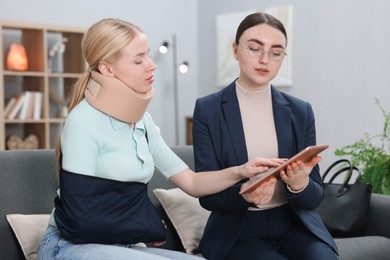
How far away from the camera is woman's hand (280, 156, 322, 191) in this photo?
1.94m

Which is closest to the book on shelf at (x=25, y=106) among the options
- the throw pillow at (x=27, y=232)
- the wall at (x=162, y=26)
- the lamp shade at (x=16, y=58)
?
the lamp shade at (x=16, y=58)

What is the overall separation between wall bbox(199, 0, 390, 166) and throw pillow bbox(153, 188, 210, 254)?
268 cm

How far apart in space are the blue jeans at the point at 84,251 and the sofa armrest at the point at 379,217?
1353 millimetres

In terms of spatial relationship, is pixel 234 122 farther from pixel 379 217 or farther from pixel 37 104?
pixel 37 104

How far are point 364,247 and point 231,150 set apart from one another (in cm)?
93

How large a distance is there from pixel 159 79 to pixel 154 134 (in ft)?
14.1

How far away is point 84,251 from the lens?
1780 millimetres

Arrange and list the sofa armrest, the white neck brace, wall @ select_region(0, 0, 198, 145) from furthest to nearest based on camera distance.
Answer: wall @ select_region(0, 0, 198, 145)
the sofa armrest
the white neck brace

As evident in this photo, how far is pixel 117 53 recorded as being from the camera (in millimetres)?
1913

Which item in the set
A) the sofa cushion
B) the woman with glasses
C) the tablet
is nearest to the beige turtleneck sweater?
the woman with glasses

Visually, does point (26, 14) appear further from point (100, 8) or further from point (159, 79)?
point (159, 79)

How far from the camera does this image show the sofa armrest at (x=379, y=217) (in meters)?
2.95

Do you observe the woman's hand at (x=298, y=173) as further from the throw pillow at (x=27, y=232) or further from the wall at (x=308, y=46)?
the wall at (x=308, y=46)

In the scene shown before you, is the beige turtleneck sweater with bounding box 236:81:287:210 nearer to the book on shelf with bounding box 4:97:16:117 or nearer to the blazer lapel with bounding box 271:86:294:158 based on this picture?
the blazer lapel with bounding box 271:86:294:158
